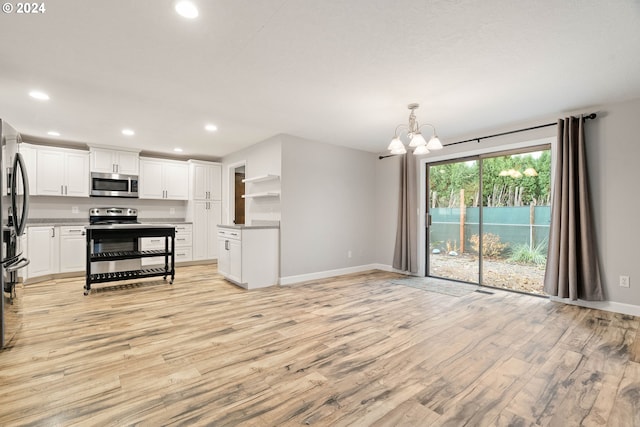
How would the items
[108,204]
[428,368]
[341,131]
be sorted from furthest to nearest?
1. [108,204]
2. [341,131]
3. [428,368]

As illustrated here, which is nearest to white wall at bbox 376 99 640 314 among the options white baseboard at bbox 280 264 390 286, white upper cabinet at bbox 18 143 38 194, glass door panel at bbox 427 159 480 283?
glass door panel at bbox 427 159 480 283

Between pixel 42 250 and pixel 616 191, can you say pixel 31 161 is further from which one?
pixel 616 191

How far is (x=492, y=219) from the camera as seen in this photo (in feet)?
14.8

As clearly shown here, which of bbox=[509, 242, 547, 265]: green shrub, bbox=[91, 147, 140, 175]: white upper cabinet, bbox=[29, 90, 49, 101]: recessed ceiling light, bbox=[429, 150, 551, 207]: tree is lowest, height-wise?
bbox=[509, 242, 547, 265]: green shrub

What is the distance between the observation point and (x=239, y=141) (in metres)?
5.19

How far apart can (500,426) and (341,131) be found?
386 centimetres

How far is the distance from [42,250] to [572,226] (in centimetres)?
754

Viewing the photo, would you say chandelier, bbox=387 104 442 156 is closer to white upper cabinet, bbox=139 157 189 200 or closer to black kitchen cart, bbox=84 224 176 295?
black kitchen cart, bbox=84 224 176 295

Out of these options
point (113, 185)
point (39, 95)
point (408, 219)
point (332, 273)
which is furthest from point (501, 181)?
point (113, 185)

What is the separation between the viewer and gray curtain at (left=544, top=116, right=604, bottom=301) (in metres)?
3.40

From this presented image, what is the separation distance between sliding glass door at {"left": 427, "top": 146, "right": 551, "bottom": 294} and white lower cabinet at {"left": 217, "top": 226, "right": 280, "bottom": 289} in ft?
9.24

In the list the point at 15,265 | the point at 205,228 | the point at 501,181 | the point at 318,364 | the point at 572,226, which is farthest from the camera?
the point at 205,228

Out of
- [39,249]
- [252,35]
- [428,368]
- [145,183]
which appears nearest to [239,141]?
[145,183]

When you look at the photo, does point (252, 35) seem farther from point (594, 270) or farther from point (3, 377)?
point (594, 270)
